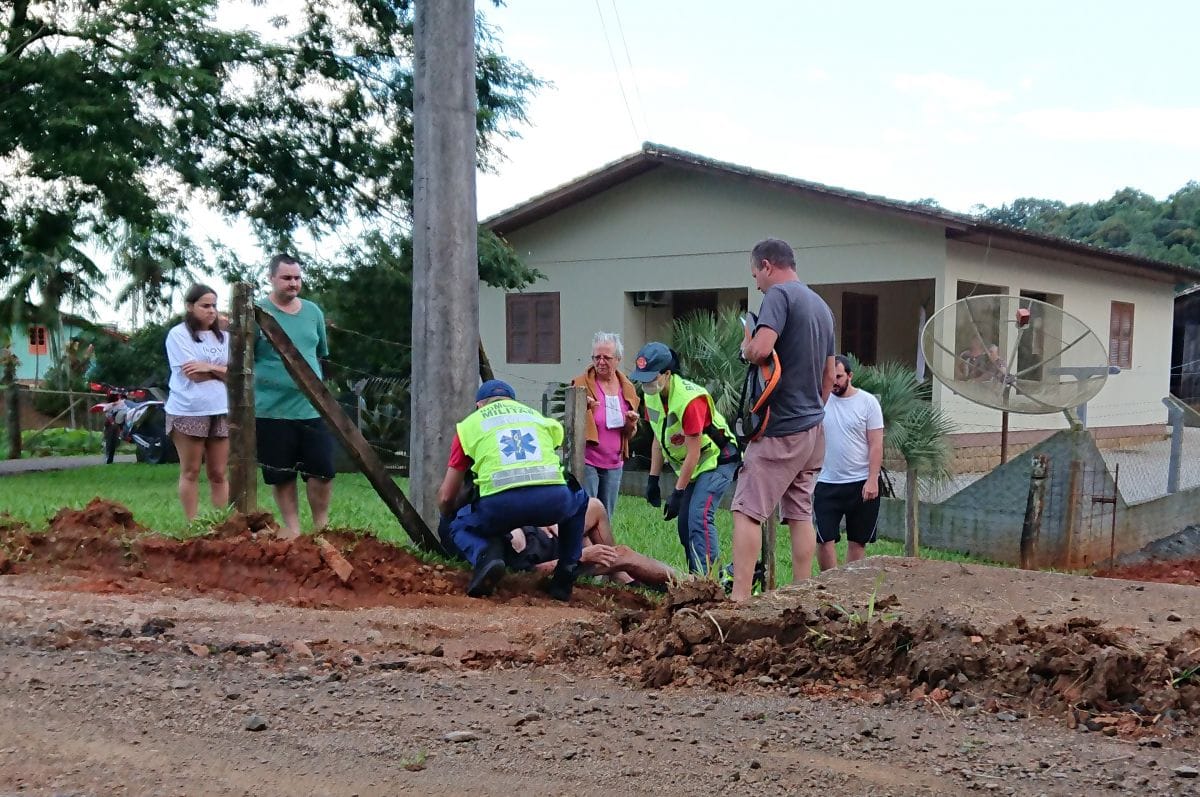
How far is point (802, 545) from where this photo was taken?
20.5 ft

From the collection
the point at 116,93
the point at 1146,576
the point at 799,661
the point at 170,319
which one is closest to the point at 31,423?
the point at 170,319

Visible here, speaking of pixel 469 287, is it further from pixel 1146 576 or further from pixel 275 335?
pixel 1146 576

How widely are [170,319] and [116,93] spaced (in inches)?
263

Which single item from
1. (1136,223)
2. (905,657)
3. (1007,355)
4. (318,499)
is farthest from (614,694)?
(1136,223)

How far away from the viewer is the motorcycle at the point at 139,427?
19.0 m

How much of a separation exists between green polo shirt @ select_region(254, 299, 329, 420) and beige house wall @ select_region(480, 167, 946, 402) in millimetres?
11827

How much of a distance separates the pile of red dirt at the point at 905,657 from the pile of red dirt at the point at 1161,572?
18.8 ft

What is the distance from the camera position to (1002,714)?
12.2ft

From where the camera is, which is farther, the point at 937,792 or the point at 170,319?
the point at 170,319

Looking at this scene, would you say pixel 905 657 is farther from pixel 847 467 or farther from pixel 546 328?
pixel 546 328

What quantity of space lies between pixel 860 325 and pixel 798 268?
2660 mm

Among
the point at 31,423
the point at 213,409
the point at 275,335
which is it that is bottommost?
the point at 31,423

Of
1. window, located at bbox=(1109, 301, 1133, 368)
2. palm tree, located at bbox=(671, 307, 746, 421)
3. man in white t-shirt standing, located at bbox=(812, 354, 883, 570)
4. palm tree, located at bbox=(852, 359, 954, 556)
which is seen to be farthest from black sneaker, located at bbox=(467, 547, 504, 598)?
window, located at bbox=(1109, 301, 1133, 368)

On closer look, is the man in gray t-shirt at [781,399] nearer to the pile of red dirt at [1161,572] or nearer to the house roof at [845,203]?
the pile of red dirt at [1161,572]
